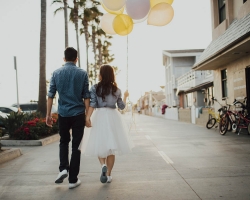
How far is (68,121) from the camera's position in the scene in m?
4.63

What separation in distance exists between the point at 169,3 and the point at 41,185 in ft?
14.7

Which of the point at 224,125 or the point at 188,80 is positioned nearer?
the point at 224,125

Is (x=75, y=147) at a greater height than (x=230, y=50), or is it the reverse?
(x=230, y=50)

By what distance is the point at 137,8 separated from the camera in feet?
19.8

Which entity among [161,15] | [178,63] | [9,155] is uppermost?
[178,63]

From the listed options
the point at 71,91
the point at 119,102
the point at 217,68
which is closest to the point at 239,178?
the point at 119,102

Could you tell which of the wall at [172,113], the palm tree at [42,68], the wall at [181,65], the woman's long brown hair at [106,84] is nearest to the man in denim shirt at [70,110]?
the woman's long brown hair at [106,84]

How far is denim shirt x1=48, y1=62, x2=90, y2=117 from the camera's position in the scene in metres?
4.58

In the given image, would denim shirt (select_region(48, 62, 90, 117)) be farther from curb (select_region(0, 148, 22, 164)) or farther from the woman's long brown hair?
curb (select_region(0, 148, 22, 164))

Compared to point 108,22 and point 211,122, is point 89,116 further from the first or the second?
point 211,122

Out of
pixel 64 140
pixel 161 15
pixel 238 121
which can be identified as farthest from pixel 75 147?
pixel 238 121

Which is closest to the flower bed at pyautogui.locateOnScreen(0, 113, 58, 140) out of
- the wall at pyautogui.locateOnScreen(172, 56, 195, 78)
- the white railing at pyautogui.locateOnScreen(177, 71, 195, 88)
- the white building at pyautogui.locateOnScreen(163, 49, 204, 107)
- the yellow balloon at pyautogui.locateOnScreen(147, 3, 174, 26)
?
the yellow balloon at pyautogui.locateOnScreen(147, 3, 174, 26)

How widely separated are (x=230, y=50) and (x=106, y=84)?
8.13 metres

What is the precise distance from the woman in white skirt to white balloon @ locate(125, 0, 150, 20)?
5.92ft
